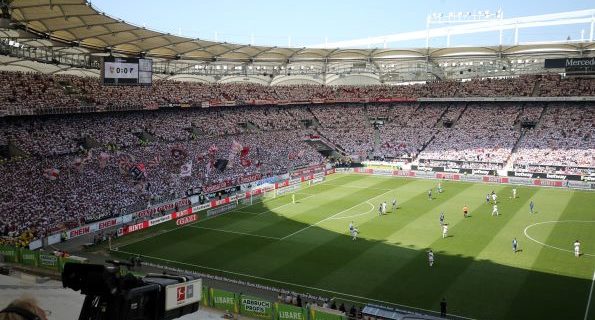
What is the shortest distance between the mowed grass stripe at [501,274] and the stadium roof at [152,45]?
26.9 metres

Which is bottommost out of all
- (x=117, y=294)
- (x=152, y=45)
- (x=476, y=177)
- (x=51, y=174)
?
(x=476, y=177)

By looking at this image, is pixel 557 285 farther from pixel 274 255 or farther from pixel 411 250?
pixel 274 255

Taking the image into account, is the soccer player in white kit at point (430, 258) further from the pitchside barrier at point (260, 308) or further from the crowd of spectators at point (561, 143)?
the crowd of spectators at point (561, 143)

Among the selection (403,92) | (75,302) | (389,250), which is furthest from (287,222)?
(403,92)

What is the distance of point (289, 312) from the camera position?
2142 cm

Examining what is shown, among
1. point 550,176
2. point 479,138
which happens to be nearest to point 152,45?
point 479,138

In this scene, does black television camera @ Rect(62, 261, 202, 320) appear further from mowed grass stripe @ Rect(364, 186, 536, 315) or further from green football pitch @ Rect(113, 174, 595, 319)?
mowed grass stripe @ Rect(364, 186, 536, 315)

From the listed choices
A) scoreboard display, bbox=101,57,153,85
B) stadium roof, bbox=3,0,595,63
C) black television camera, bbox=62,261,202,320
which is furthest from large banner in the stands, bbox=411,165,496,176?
black television camera, bbox=62,261,202,320

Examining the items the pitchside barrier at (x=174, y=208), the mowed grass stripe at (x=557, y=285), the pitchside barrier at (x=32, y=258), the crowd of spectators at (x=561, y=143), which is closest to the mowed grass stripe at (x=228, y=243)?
the pitchside barrier at (x=174, y=208)

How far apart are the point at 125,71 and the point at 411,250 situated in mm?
24457

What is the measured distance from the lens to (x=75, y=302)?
21.9 metres

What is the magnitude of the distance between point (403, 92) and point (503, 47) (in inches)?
790

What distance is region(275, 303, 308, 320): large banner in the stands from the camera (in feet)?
69.0

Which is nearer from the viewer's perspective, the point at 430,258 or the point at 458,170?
the point at 430,258
